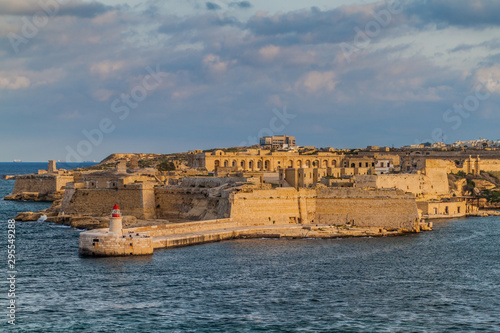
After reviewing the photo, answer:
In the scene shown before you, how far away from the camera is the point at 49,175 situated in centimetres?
7175

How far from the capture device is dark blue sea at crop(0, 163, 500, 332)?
66.8 feet

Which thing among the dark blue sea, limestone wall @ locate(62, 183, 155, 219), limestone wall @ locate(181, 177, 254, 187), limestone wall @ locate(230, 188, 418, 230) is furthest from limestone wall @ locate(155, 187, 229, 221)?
the dark blue sea

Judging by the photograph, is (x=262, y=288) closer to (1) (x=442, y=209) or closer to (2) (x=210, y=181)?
(2) (x=210, y=181)

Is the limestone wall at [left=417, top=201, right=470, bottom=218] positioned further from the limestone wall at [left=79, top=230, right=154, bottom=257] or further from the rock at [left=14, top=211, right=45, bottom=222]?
the rock at [left=14, top=211, right=45, bottom=222]

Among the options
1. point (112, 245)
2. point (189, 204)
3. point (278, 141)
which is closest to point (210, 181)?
point (189, 204)

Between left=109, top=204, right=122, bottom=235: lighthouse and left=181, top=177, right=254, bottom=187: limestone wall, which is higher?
left=181, top=177, right=254, bottom=187: limestone wall

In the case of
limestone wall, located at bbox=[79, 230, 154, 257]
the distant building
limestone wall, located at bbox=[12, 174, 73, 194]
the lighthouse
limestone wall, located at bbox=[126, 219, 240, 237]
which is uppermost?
the distant building

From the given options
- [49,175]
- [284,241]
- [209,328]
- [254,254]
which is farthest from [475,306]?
[49,175]

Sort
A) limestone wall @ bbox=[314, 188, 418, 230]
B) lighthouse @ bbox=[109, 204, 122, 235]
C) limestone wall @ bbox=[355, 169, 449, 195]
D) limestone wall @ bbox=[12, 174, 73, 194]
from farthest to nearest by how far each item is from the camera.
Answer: limestone wall @ bbox=[12, 174, 73, 194]
limestone wall @ bbox=[355, 169, 449, 195]
limestone wall @ bbox=[314, 188, 418, 230]
lighthouse @ bbox=[109, 204, 122, 235]

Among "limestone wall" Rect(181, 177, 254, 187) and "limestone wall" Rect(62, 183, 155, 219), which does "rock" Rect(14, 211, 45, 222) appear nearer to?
"limestone wall" Rect(62, 183, 155, 219)

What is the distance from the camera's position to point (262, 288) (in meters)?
24.7

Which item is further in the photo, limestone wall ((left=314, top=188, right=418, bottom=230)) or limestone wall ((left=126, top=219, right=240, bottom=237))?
limestone wall ((left=314, top=188, right=418, bottom=230))

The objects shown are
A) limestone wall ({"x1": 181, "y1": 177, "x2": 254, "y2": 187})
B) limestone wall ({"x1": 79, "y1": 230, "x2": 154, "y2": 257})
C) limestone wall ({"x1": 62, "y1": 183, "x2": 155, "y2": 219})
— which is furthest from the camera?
limestone wall ({"x1": 62, "y1": 183, "x2": 155, "y2": 219})

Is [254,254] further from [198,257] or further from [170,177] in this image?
[170,177]
